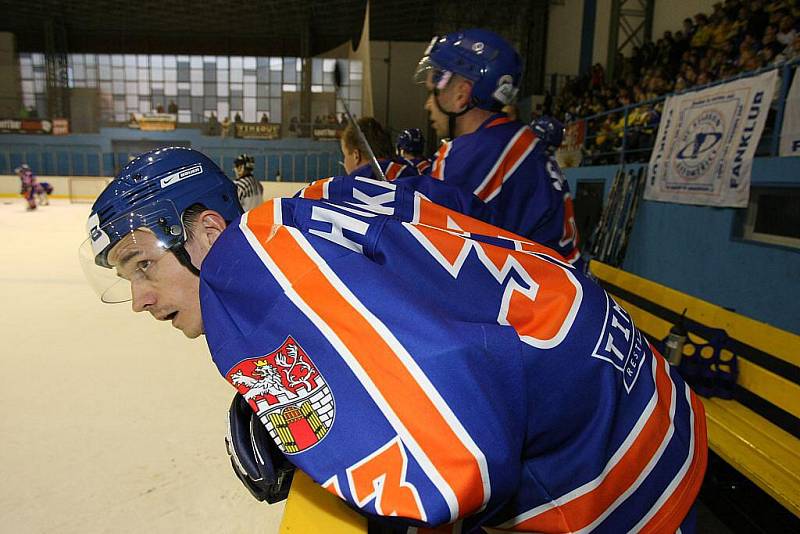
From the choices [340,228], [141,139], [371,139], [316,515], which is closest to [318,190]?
[340,228]

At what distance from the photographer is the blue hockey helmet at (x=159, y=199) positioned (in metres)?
0.93

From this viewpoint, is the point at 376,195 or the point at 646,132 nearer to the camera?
the point at 376,195

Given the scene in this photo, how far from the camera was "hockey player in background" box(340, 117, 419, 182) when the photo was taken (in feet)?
11.4

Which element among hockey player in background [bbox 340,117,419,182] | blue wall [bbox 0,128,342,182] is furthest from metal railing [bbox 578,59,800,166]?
blue wall [bbox 0,128,342,182]

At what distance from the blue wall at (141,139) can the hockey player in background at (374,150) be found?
16.7 metres

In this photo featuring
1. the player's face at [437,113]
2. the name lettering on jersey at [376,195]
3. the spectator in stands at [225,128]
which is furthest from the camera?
the spectator in stands at [225,128]

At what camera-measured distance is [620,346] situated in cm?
73

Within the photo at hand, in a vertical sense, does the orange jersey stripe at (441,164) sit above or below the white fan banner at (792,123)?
below

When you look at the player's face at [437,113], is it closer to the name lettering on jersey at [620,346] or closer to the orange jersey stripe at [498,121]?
the orange jersey stripe at [498,121]

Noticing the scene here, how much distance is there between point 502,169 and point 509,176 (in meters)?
0.04

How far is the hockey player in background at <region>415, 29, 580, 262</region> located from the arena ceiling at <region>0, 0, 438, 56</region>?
18008mm

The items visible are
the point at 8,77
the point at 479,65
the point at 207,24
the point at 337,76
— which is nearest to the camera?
the point at 479,65

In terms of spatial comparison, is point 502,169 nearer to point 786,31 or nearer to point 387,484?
point 387,484

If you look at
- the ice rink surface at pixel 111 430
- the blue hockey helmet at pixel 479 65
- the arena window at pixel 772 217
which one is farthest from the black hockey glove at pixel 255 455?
the arena window at pixel 772 217
